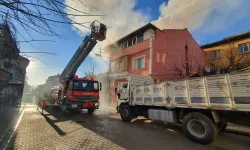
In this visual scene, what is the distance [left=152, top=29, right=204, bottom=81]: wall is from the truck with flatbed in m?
7.91

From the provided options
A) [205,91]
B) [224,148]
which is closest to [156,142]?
[224,148]

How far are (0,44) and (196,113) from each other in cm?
775

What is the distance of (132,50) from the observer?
1772 cm

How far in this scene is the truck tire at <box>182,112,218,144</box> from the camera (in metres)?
5.12

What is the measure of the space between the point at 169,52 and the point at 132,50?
4.27 m

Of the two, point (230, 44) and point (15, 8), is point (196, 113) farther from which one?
point (230, 44)

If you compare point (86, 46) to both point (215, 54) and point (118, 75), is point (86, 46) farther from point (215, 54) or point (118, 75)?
point (215, 54)

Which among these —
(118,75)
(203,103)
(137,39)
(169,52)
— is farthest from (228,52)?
(203,103)

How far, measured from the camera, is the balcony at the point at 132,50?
15966 mm

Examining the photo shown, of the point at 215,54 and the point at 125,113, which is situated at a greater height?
the point at 215,54

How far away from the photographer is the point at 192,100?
5.82 meters

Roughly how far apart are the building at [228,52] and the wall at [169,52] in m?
3.22

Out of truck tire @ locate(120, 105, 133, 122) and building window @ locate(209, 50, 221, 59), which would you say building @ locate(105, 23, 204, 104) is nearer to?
building window @ locate(209, 50, 221, 59)

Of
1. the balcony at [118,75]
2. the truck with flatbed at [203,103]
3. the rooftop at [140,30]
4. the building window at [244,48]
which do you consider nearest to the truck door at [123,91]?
the truck with flatbed at [203,103]
